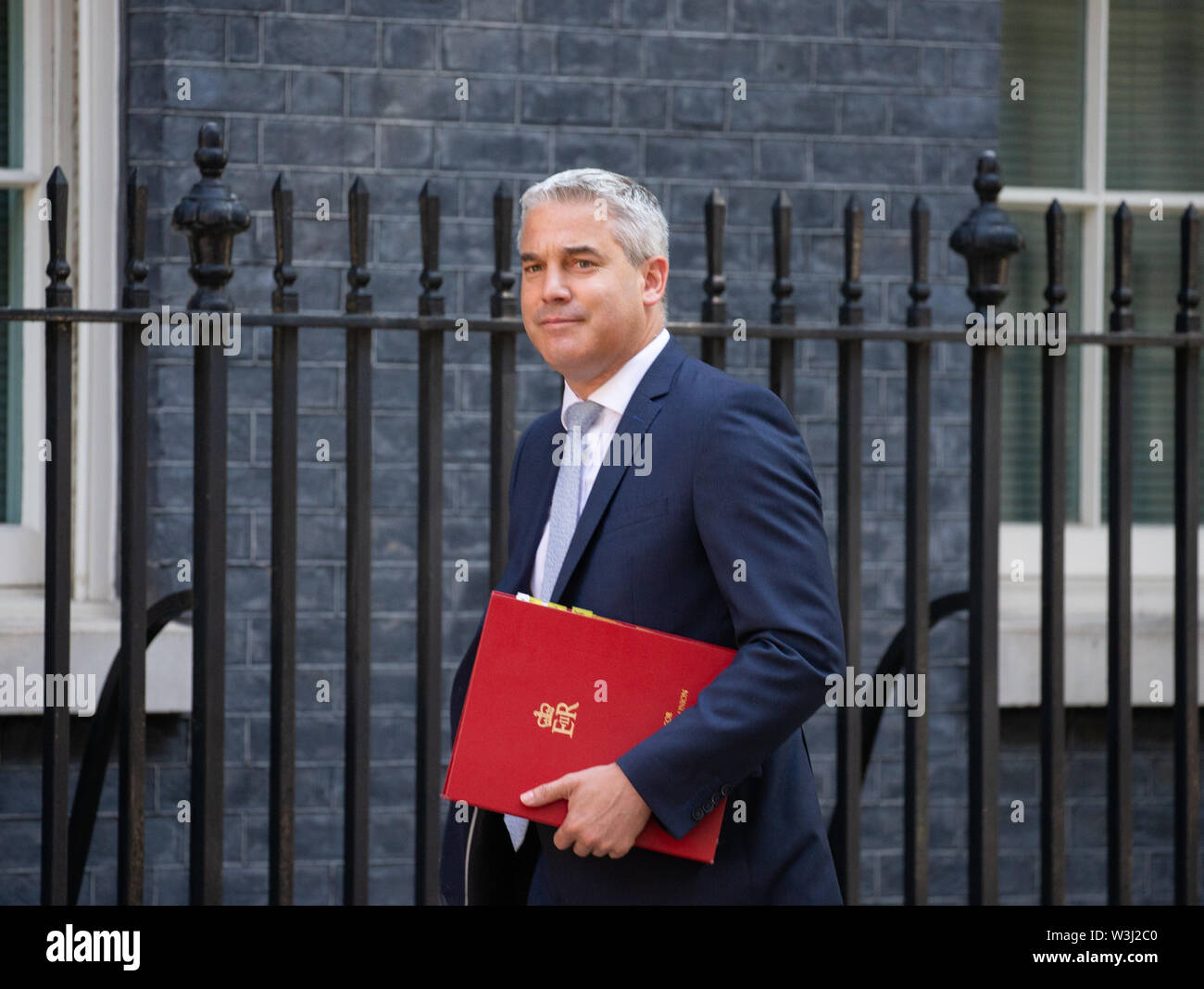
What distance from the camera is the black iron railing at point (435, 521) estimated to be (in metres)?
3.12

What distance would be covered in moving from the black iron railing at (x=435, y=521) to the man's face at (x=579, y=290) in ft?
2.87

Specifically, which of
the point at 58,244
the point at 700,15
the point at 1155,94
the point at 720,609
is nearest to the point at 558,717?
the point at 720,609

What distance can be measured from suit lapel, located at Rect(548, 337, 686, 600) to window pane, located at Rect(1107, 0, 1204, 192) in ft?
11.4

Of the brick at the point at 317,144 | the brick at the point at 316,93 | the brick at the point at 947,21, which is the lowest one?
the brick at the point at 317,144

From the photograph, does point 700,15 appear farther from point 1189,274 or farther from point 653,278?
point 653,278

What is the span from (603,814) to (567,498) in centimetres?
52

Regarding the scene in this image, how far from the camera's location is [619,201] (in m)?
2.30

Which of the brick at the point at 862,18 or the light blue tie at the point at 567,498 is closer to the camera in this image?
the light blue tie at the point at 567,498

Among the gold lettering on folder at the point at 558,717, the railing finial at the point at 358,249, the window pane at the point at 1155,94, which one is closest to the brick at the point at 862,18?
the window pane at the point at 1155,94

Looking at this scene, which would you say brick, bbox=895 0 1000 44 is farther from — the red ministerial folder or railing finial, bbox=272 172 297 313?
the red ministerial folder

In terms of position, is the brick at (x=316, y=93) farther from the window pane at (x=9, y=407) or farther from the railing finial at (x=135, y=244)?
the railing finial at (x=135, y=244)
